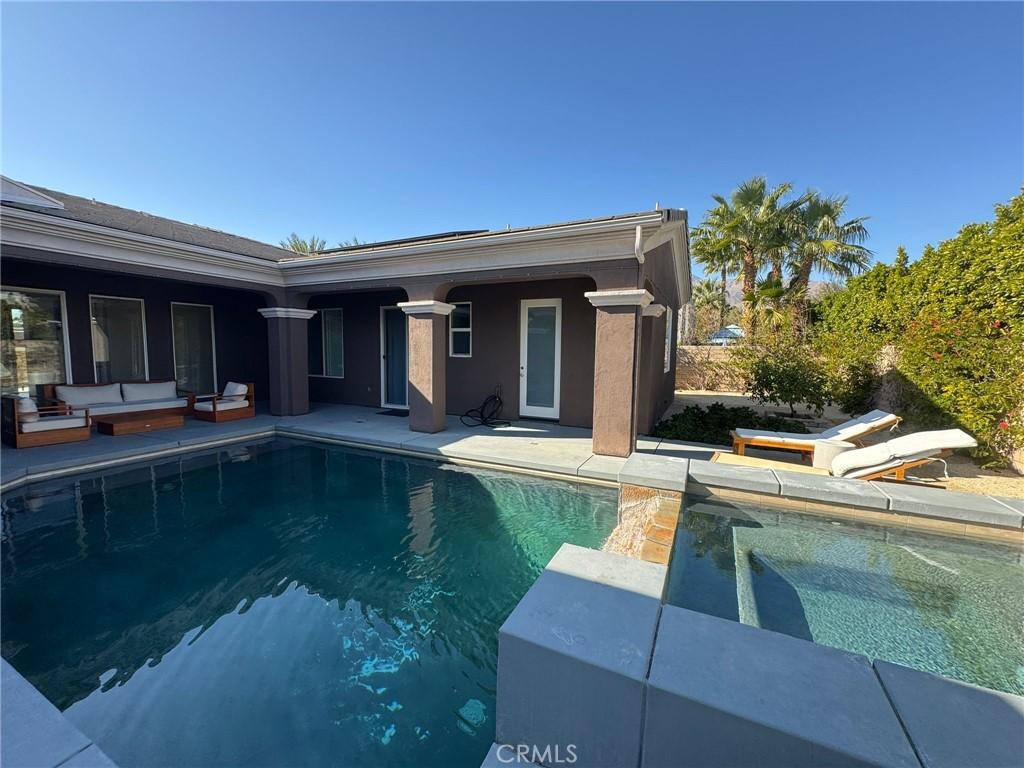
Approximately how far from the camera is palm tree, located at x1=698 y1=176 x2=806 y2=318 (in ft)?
46.8

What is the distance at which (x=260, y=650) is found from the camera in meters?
2.64

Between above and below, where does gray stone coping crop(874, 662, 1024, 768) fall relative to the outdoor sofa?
below

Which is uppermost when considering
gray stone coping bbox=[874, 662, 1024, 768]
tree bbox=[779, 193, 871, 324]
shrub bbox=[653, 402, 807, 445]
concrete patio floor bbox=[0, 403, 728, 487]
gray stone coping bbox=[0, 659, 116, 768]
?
tree bbox=[779, 193, 871, 324]

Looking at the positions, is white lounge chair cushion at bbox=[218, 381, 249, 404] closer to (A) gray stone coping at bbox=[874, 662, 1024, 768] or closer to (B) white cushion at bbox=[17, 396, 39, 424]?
(B) white cushion at bbox=[17, 396, 39, 424]

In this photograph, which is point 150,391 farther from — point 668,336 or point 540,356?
point 668,336

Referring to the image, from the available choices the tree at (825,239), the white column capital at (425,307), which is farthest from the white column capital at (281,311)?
the tree at (825,239)

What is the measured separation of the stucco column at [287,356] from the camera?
8992 mm

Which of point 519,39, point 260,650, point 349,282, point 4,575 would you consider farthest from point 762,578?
point 519,39

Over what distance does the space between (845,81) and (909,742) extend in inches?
431

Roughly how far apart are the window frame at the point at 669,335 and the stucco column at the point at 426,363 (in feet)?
17.5

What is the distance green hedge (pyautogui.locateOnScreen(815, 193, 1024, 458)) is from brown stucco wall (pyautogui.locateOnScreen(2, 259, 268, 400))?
12.2m

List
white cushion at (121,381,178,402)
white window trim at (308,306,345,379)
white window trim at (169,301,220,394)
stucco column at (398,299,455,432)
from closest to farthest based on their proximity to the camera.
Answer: stucco column at (398,299,455,432), white cushion at (121,381,178,402), white window trim at (169,301,220,394), white window trim at (308,306,345,379)

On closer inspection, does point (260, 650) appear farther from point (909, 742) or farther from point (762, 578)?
point (762, 578)

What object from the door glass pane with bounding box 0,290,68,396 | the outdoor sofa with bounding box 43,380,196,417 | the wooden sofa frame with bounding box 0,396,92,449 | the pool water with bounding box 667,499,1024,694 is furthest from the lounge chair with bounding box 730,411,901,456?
the door glass pane with bounding box 0,290,68,396
